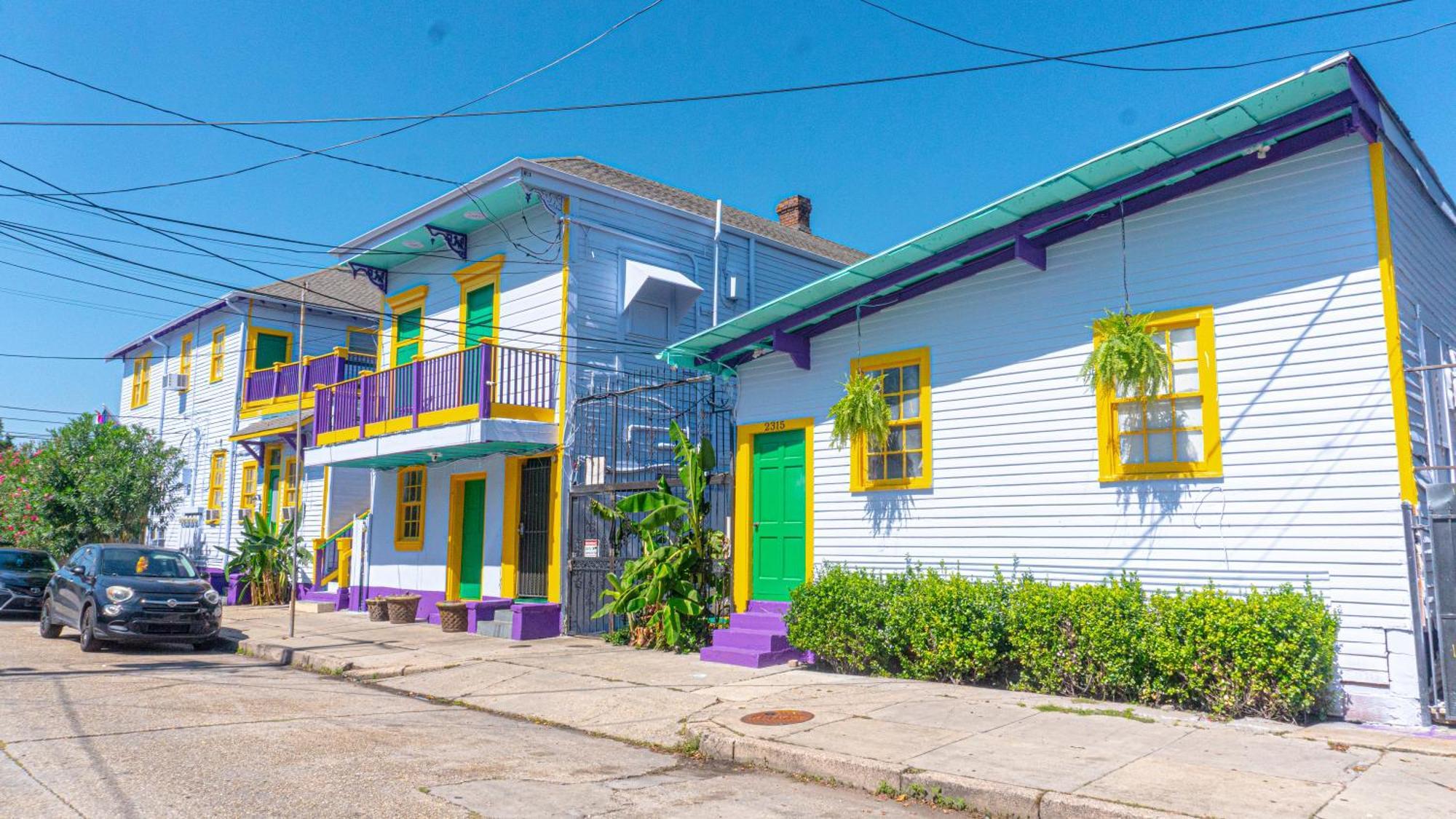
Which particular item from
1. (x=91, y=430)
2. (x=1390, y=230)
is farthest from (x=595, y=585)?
(x=91, y=430)

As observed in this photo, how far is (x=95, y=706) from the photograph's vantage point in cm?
891

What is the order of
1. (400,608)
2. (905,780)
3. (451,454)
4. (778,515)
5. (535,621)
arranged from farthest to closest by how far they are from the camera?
1. (400,608)
2. (451,454)
3. (535,621)
4. (778,515)
5. (905,780)

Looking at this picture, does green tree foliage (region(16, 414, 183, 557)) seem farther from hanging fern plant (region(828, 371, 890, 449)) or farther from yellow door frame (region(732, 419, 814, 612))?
hanging fern plant (region(828, 371, 890, 449))

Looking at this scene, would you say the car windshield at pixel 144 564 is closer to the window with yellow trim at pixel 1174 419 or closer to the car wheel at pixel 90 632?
the car wheel at pixel 90 632

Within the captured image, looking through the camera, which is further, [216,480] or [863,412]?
[216,480]

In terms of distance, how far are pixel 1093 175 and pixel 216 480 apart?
2418cm

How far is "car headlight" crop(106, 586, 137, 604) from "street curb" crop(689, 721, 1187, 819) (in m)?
9.51

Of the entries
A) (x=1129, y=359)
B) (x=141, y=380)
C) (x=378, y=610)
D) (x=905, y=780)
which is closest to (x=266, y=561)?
(x=378, y=610)

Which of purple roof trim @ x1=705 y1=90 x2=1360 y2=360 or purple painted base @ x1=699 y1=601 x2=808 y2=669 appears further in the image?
purple painted base @ x1=699 y1=601 x2=808 y2=669

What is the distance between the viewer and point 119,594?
13312 millimetres

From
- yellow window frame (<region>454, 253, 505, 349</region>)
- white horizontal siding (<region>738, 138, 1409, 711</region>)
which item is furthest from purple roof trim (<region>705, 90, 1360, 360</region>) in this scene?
yellow window frame (<region>454, 253, 505, 349</region>)

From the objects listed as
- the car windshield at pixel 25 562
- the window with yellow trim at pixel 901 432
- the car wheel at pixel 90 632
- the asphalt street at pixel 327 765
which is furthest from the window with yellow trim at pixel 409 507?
the window with yellow trim at pixel 901 432

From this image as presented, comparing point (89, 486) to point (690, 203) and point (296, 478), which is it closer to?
point (296, 478)

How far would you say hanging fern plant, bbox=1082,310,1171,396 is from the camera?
8.80 meters
